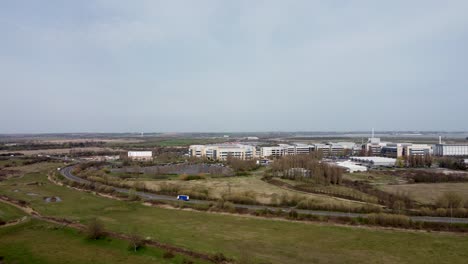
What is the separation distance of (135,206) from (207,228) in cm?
988

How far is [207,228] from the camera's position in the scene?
22438mm

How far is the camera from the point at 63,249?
1822 centimetres

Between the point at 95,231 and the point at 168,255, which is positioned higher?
the point at 95,231

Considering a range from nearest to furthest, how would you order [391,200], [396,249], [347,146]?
[396,249]
[391,200]
[347,146]

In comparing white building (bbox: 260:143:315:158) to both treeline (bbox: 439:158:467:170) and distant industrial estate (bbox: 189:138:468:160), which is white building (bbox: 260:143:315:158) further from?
treeline (bbox: 439:158:467:170)

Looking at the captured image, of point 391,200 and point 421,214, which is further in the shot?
point 391,200

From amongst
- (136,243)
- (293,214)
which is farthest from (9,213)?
(293,214)

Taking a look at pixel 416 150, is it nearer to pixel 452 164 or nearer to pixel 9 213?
pixel 452 164

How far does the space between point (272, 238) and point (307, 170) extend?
2628 cm

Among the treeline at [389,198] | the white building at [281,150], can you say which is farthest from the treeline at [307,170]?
the white building at [281,150]

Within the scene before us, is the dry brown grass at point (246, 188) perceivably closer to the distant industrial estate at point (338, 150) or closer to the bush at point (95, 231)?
the bush at point (95, 231)

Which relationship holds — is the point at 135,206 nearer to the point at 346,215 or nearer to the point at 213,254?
the point at 213,254

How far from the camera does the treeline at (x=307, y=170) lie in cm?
4062

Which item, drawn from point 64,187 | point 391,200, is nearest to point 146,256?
point 391,200
